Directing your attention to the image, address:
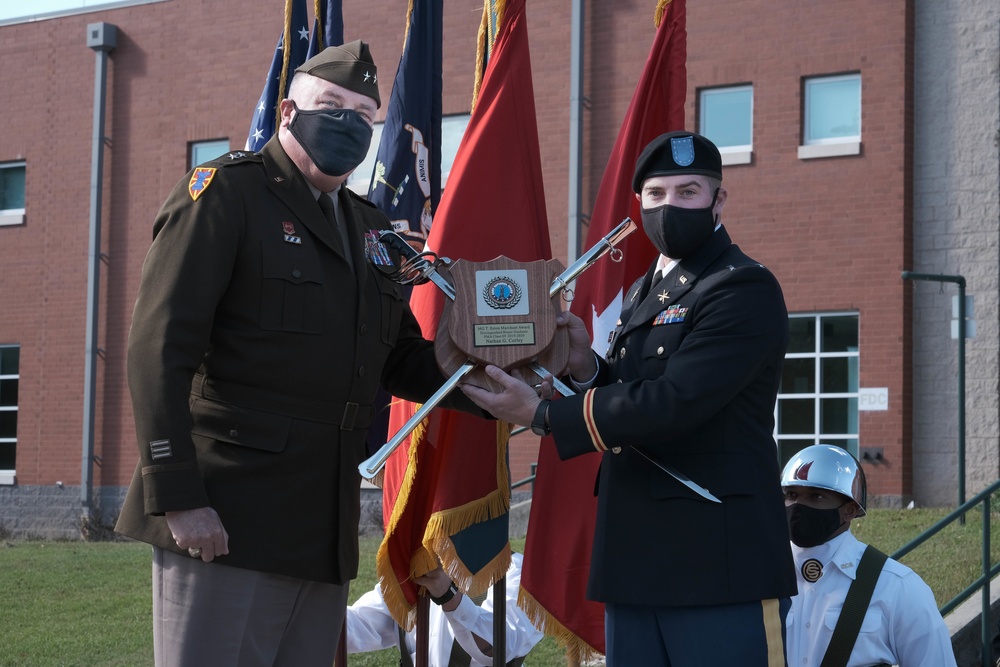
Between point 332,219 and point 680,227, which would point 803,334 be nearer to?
point 680,227

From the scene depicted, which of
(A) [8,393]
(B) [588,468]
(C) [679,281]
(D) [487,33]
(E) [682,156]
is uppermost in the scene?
(D) [487,33]

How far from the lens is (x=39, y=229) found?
17.5 meters

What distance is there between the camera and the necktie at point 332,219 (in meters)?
3.59

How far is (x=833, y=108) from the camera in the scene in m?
13.3

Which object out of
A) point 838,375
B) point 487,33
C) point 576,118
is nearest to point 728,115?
point 576,118

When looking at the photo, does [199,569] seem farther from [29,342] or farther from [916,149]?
[29,342]

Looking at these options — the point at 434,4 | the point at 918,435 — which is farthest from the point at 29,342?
the point at 434,4

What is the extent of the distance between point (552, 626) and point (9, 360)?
15129mm

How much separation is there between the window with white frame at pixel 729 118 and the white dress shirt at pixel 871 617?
31.5 feet

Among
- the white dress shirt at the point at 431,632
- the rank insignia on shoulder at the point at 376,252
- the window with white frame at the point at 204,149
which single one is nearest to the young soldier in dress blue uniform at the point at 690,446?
the rank insignia on shoulder at the point at 376,252

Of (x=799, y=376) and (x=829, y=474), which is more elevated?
(x=799, y=376)

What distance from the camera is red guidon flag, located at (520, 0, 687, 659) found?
4.61 metres

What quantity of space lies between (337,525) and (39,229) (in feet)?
50.9

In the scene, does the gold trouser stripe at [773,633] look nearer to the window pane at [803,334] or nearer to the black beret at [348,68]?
the black beret at [348,68]
